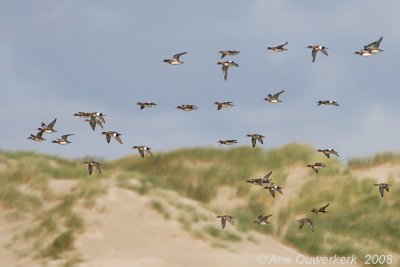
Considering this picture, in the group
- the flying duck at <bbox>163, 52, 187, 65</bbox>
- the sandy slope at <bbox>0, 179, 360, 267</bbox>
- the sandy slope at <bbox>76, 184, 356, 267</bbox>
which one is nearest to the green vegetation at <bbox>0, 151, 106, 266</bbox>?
the sandy slope at <bbox>0, 179, 360, 267</bbox>

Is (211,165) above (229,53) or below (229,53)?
above

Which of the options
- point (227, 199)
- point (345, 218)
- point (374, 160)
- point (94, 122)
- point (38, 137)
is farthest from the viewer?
point (374, 160)

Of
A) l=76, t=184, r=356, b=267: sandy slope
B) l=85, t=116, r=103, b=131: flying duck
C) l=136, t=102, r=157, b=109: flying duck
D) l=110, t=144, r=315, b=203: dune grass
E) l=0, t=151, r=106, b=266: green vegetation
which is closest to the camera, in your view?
l=85, t=116, r=103, b=131: flying duck

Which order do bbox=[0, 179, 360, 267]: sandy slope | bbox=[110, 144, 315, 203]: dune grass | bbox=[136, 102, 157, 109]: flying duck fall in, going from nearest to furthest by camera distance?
bbox=[136, 102, 157, 109]: flying duck → bbox=[0, 179, 360, 267]: sandy slope → bbox=[110, 144, 315, 203]: dune grass

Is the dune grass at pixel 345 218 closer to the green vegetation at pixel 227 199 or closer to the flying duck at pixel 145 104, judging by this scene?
the green vegetation at pixel 227 199

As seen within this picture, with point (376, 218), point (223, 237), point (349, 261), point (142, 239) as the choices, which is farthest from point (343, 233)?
point (142, 239)

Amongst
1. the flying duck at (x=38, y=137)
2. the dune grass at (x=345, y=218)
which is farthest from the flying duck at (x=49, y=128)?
the dune grass at (x=345, y=218)

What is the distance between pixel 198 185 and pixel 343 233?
1004 centimetres

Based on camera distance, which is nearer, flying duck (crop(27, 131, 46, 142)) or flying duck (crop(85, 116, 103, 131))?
flying duck (crop(85, 116, 103, 131))

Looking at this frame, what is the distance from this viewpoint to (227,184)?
54.5 m

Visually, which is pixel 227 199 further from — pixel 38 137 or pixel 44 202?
pixel 38 137

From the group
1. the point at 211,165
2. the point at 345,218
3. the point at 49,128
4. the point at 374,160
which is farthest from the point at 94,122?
the point at 374,160

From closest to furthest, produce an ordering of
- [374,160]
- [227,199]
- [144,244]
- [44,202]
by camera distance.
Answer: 1. [144,244]
2. [44,202]
3. [227,199]
4. [374,160]

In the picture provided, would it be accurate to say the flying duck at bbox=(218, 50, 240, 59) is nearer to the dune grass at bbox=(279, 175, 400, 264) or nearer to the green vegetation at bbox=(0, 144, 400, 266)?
the green vegetation at bbox=(0, 144, 400, 266)
